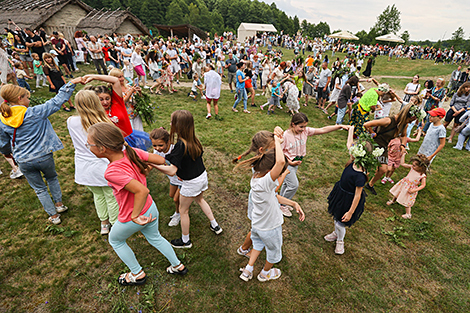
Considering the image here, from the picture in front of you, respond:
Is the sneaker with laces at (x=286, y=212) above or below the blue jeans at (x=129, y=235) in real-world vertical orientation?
below

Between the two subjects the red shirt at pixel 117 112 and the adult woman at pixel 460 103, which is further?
the adult woman at pixel 460 103

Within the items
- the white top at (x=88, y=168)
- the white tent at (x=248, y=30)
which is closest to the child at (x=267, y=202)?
the white top at (x=88, y=168)

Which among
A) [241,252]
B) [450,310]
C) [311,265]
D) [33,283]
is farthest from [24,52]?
[450,310]

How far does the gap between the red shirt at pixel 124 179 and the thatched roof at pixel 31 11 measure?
24031mm

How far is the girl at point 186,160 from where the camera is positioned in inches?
118

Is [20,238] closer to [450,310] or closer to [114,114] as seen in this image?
[114,114]

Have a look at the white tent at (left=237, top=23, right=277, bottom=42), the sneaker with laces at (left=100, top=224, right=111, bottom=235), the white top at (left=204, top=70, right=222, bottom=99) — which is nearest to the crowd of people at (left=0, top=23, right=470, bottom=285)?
the sneaker with laces at (left=100, top=224, right=111, bottom=235)

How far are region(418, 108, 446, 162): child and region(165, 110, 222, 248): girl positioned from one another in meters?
6.02

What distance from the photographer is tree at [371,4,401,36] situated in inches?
2653

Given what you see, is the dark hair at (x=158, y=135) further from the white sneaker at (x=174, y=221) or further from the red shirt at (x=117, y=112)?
the white sneaker at (x=174, y=221)

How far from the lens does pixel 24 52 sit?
11.4 m

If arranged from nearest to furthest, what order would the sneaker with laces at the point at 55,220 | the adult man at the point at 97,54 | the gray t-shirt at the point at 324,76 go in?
1. the sneaker with laces at the point at 55,220
2. the gray t-shirt at the point at 324,76
3. the adult man at the point at 97,54

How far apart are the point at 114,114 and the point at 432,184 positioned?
8275mm

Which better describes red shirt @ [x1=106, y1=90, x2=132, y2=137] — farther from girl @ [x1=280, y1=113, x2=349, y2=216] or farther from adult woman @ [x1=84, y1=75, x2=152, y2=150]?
girl @ [x1=280, y1=113, x2=349, y2=216]
